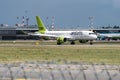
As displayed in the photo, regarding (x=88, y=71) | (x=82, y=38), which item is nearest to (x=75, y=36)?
(x=82, y=38)

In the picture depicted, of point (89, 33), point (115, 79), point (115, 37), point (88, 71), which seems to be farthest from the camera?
point (115, 37)

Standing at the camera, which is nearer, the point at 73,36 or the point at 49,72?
the point at 49,72

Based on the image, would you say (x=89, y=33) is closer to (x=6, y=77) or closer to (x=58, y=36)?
(x=58, y=36)

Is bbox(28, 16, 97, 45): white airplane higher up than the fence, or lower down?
lower down

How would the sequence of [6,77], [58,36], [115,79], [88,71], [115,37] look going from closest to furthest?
1. [6,77]
2. [115,79]
3. [88,71]
4. [58,36]
5. [115,37]

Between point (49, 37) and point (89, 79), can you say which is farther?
point (49, 37)

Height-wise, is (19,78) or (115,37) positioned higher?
(19,78)

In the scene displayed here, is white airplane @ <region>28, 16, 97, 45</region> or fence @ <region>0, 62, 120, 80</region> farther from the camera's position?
white airplane @ <region>28, 16, 97, 45</region>

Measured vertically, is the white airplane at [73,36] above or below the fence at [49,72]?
below

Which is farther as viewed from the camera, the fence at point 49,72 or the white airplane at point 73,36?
the white airplane at point 73,36

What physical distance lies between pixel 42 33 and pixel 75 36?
15.0 metres

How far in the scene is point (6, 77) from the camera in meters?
22.0

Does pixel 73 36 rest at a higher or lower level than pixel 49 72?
lower

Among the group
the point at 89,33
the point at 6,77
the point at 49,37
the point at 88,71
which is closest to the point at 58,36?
the point at 49,37
